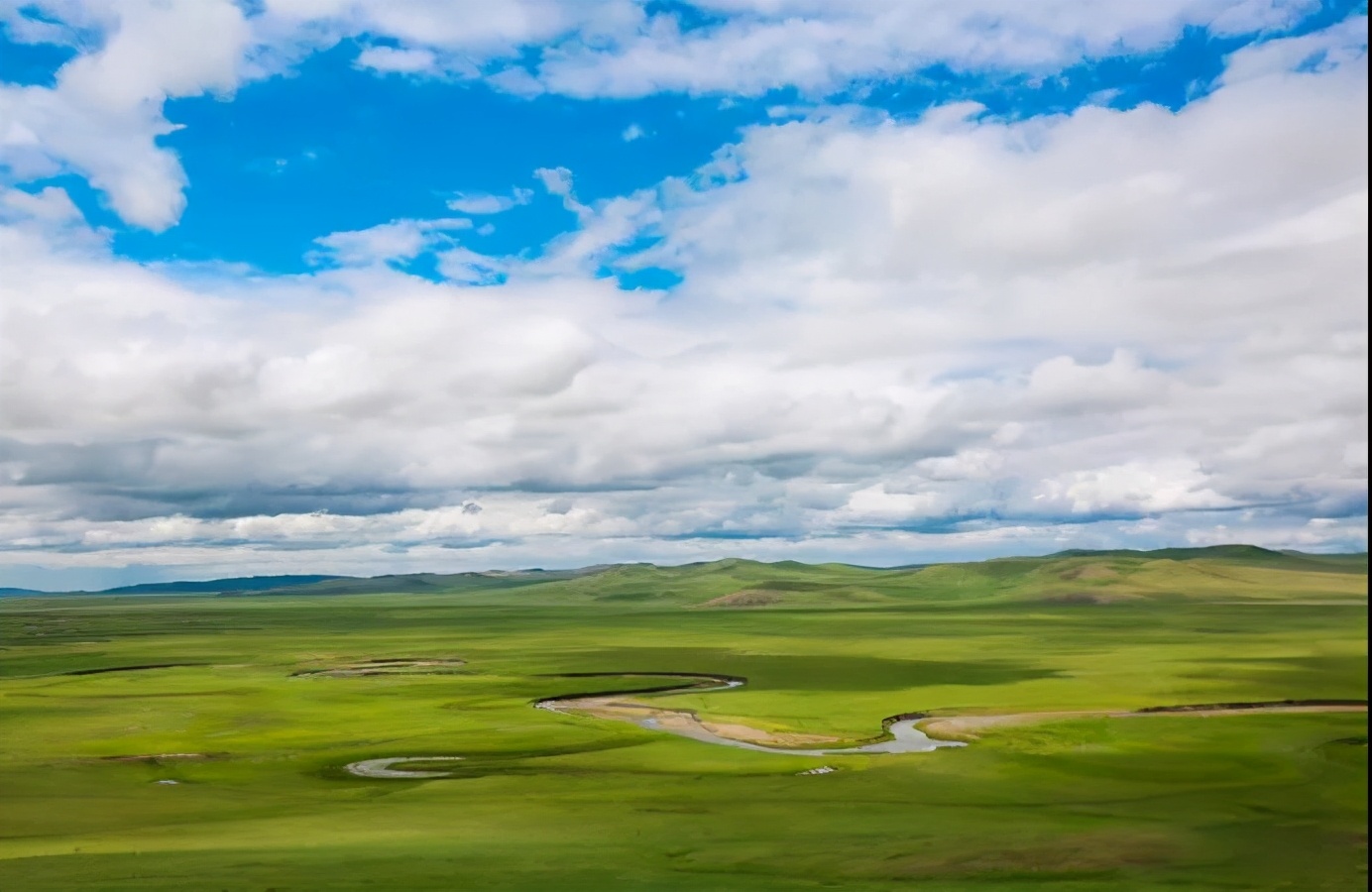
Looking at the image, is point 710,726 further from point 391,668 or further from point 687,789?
point 391,668

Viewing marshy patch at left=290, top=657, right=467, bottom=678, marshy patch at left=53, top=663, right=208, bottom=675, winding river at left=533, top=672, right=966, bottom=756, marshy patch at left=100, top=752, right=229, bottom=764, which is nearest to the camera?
marshy patch at left=100, top=752, right=229, bottom=764

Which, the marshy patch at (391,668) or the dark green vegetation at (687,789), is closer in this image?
the dark green vegetation at (687,789)

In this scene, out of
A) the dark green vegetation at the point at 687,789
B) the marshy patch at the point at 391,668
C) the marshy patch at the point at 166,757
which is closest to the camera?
the dark green vegetation at the point at 687,789

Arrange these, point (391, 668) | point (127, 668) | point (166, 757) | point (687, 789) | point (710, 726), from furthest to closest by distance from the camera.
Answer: point (127, 668), point (391, 668), point (710, 726), point (166, 757), point (687, 789)

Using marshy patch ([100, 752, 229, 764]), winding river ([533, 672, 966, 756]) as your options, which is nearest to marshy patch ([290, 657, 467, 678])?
winding river ([533, 672, 966, 756])

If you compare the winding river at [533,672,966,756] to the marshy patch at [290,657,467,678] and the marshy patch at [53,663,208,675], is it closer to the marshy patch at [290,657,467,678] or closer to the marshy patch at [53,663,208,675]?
the marshy patch at [290,657,467,678]

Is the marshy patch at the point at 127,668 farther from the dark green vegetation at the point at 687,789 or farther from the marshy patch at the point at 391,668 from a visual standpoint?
the marshy patch at the point at 391,668

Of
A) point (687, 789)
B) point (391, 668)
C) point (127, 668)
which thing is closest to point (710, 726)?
point (687, 789)

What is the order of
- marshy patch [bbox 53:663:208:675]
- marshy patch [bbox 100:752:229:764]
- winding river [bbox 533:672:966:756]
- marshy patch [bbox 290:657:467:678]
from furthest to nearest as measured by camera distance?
marshy patch [bbox 53:663:208:675], marshy patch [bbox 290:657:467:678], winding river [bbox 533:672:966:756], marshy patch [bbox 100:752:229:764]

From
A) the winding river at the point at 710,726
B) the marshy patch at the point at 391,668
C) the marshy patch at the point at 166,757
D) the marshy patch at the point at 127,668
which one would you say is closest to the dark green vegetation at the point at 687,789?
the marshy patch at the point at 166,757

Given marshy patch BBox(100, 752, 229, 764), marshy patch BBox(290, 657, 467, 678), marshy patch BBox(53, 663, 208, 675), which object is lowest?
marshy patch BBox(290, 657, 467, 678)

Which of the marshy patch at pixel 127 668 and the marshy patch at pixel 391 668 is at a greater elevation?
the marshy patch at pixel 127 668

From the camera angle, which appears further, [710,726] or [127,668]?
[127,668]
